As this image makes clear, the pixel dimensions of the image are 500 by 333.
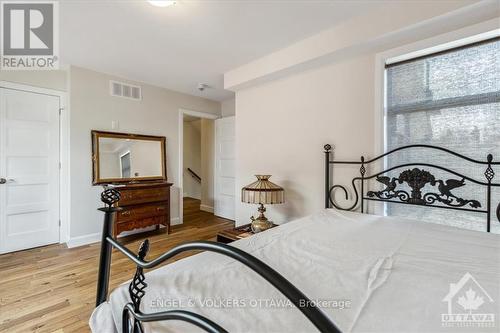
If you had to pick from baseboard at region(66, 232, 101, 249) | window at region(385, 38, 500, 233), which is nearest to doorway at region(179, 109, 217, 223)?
baseboard at region(66, 232, 101, 249)

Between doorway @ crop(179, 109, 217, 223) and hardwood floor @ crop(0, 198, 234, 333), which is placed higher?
doorway @ crop(179, 109, 217, 223)

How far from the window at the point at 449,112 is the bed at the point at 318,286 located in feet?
1.68

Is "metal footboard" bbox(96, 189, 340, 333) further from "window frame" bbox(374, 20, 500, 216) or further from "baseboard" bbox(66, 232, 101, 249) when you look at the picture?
"baseboard" bbox(66, 232, 101, 249)

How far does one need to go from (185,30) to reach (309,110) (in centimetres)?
149

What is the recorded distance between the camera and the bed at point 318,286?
697 millimetres

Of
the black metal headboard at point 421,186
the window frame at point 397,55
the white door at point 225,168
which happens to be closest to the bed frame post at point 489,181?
the black metal headboard at point 421,186

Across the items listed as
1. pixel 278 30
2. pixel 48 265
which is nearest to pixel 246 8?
pixel 278 30

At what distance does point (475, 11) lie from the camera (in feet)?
5.28

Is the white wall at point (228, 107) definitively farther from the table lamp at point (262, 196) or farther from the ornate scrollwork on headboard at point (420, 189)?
the ornate scrollwork on headboard at point (420, 189)

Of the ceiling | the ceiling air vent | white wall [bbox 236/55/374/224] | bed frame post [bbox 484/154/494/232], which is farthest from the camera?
the ceiling air vent

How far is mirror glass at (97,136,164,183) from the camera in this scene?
133 inches

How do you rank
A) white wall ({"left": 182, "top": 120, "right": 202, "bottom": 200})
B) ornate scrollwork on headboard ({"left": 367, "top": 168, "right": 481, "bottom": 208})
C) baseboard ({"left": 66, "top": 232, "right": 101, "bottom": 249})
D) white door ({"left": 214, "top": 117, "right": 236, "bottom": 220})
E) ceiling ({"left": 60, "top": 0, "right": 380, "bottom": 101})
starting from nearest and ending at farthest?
ornate scrollwork on headboard ({"left": 367, "top": 168, "right": 481, "bottom": 208}) → ceiling ({"left": 60, "top": 0, "right": 380, "bottom": 101}) → baseboard ({"left": 66, "top": 232, "right": 101, "bottom": 249}) → white door ({"left": 214, "top": 117, "right": 236, "bottom": 220}) → white wall ({"left": 182, "top": 120, "right": 202, "bottom": 200})

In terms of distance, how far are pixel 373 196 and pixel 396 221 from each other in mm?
387

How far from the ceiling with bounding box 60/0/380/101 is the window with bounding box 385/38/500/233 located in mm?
732
